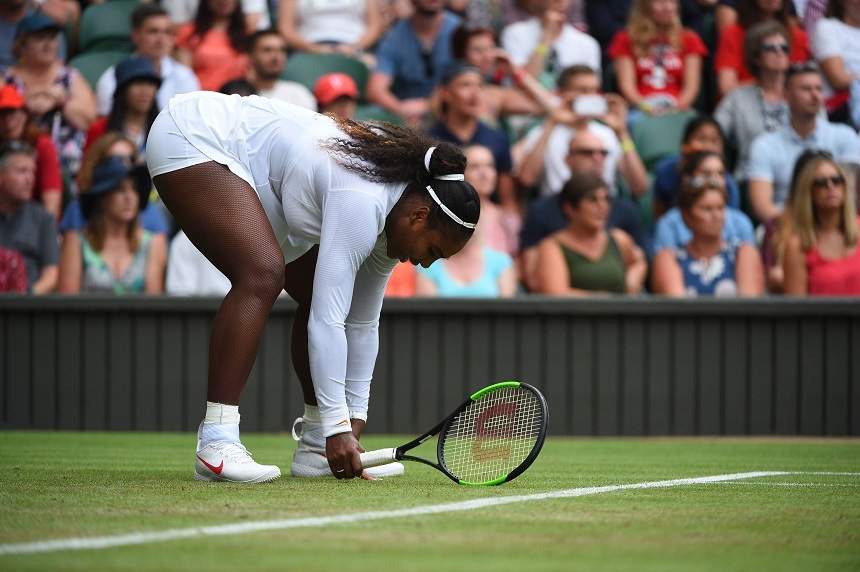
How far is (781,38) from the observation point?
11594 mm

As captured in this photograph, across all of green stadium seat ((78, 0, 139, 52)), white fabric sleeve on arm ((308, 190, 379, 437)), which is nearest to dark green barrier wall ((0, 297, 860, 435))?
green stadium seat ((78, 0, 139, 52))

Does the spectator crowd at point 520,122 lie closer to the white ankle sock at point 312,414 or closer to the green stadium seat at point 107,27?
the green stadium seat at point 107,27

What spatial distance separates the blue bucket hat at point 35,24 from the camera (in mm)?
10641

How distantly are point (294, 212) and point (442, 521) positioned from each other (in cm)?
159

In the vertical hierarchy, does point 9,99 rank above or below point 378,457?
above

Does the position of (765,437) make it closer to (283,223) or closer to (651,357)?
(651,357)

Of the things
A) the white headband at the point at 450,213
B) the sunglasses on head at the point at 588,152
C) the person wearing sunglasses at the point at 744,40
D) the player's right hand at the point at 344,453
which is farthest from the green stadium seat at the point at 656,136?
the player's right hand at the point at 344,453

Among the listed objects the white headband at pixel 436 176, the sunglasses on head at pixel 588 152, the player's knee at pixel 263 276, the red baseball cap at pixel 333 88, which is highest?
the red baseball cap at pixel 333 88

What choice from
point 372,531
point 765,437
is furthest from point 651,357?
point 372,531

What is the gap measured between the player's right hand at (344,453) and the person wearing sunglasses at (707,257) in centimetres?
535

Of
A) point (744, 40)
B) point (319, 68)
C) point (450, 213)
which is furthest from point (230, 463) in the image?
point (744, 40)

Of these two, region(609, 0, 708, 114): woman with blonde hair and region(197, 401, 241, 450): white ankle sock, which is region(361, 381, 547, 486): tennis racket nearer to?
region(197, 401, 241, 450): white ankle sock

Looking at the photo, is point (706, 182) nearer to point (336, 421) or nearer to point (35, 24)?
point (35, 24)

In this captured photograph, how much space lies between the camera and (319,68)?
11.4 m
